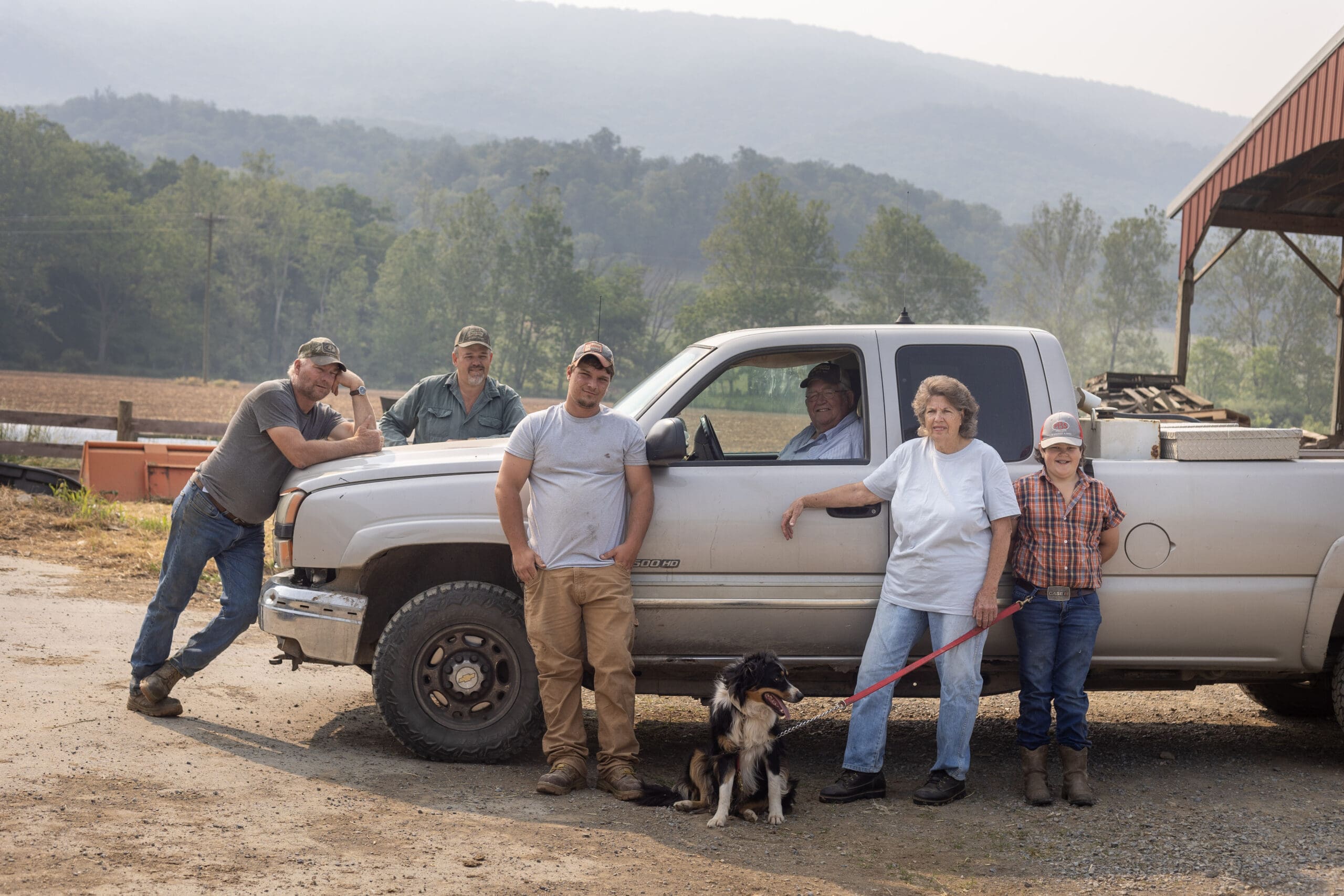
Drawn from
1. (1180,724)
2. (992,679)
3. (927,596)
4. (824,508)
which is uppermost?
(824,508)

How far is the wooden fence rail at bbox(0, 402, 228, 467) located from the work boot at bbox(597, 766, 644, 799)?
39.5 ft

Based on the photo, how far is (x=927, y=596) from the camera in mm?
4855

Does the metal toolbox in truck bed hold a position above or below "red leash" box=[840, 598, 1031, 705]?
above

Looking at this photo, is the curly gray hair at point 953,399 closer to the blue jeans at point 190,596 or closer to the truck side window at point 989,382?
the truck side window at point 989,382

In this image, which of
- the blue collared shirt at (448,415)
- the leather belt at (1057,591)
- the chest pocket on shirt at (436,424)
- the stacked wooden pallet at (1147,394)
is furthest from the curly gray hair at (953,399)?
the stacked wooden pallet at (1147,394)

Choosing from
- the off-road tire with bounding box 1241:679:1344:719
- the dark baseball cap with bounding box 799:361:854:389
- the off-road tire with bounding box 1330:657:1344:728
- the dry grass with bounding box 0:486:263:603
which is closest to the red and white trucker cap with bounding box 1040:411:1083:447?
the dark baseball cap with bounding box 799:361:854:389

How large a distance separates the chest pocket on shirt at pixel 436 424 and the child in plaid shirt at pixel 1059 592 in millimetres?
3246

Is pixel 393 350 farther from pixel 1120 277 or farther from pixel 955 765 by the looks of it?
pixel 955 765

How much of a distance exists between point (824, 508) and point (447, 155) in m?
191

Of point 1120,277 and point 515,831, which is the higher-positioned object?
point 1120,277

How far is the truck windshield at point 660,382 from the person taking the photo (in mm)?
5285

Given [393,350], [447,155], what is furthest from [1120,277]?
[447,155]

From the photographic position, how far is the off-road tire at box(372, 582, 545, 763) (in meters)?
5.09

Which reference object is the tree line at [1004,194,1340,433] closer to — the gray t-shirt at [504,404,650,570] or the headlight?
the gray t-shirt at [504,404,650,570]
